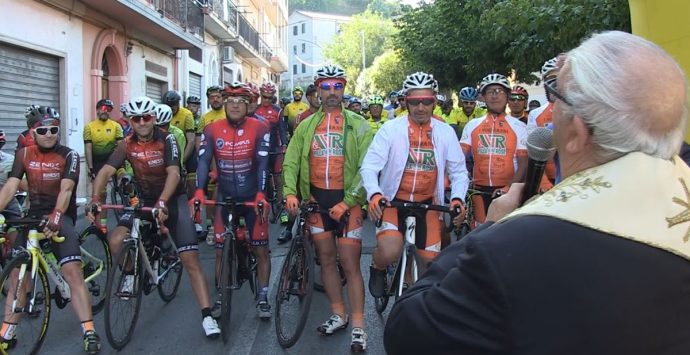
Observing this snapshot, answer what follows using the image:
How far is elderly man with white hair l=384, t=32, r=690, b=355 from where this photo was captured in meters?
1.15

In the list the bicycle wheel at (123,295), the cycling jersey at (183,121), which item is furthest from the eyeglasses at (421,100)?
the cycling jersey at (183,121)

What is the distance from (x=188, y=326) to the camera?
5355mm

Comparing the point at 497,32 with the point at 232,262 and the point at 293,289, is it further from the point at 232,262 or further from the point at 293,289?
the point at 232,262

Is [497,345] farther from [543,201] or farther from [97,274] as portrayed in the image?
[97,274]

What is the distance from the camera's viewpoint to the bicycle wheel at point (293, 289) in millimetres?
4797

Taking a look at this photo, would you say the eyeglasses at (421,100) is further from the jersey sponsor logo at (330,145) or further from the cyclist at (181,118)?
the cyclist at (181,118)

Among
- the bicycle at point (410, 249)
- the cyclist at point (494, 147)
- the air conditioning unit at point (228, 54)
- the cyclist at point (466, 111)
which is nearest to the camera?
the bicycle at point (410, 249)

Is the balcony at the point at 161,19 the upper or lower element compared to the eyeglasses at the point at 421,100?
upper

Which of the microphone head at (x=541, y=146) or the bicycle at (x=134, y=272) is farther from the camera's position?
the bicycle at (x=134, y=272)

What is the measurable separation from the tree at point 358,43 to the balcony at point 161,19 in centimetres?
6314

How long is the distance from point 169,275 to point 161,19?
1207 cm

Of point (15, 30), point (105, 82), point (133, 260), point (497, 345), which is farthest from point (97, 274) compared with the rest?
point (105, 82)

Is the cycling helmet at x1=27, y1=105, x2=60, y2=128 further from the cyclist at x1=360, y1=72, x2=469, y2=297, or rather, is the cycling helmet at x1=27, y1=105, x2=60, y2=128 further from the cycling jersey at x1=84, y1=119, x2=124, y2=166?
the cycling jersey at x1=84, y1=119, x2=124, y2=166

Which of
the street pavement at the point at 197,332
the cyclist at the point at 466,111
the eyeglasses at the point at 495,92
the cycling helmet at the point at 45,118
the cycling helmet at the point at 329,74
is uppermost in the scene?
the cyclist at the point at 466,111
